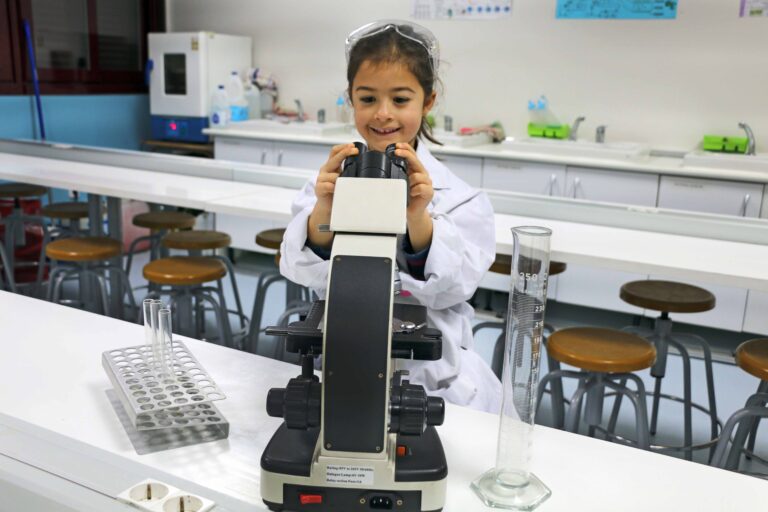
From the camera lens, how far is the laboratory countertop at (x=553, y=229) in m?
1.95

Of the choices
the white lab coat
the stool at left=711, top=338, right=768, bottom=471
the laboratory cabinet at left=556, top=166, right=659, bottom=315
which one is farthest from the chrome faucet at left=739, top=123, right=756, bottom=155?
the white lab coat

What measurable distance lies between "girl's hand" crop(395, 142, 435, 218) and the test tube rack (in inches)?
16.4

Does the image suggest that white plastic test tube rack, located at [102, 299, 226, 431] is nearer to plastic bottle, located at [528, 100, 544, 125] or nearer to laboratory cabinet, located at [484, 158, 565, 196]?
laboratory cabinet, located at [484, 158, 565, 196]

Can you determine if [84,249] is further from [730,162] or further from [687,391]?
[730,162]

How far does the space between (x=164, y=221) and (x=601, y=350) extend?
7.37 ft

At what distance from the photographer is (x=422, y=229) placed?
3.86ft

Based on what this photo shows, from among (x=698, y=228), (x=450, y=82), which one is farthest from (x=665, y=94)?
(x=698, y=228)

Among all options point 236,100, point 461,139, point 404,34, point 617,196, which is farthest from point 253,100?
point 404,34

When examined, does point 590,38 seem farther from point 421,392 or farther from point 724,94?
point 421,392

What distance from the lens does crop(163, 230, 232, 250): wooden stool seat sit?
2943mm

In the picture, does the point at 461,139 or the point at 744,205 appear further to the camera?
the point at 461,139

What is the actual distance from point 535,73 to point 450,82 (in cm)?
64

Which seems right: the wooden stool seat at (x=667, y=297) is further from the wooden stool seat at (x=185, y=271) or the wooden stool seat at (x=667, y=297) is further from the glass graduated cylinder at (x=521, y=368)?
the glass graduated cylinder at (x=521, y=368)

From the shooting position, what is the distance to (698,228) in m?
2.35
